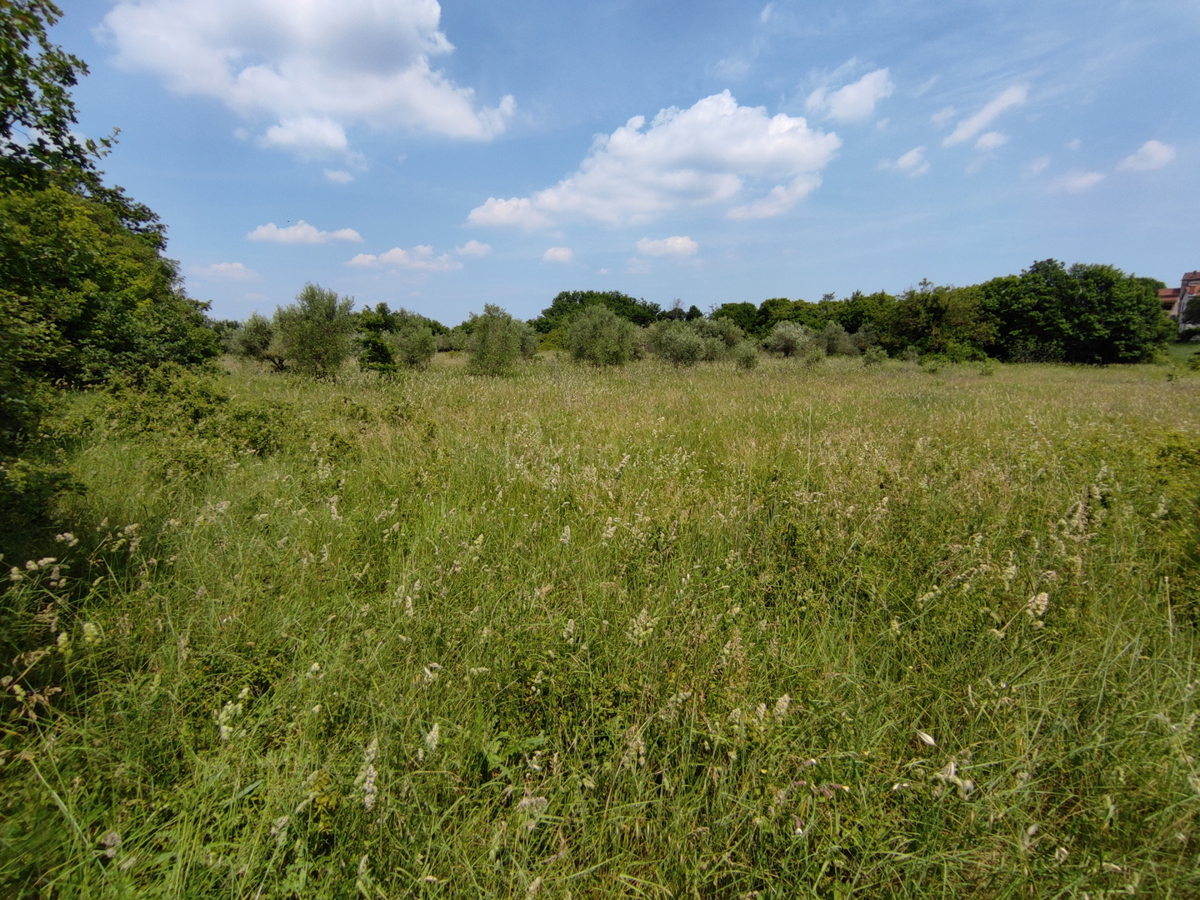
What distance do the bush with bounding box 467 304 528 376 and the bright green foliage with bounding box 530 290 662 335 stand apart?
47.4 meters

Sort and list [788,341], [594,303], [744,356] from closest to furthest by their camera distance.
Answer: [744,356] < [788,341] < [594,303]

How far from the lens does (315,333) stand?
12852 mm

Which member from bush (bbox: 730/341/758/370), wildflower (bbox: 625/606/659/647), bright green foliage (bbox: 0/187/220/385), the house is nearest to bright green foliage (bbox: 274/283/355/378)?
bright green foliage (bbox: 0/187/220/385)

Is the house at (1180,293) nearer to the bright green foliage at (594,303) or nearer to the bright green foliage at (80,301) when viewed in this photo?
the bright green foliage at (594,303)

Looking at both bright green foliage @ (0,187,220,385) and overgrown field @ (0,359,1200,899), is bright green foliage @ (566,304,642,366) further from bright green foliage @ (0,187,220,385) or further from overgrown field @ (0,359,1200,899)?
overgrown field @ (0,359,1200,899)

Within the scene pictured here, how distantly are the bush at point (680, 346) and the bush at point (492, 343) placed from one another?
971cm

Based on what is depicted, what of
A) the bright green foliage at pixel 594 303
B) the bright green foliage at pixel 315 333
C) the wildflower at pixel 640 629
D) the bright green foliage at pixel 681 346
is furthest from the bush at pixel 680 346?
the bright green foliage at pixel 594 303

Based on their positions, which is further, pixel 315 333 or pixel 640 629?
pixel 315 333

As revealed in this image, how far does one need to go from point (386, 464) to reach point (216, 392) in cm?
379

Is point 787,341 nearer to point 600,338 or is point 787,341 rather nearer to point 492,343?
point 600,338

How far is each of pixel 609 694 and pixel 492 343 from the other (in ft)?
54.9

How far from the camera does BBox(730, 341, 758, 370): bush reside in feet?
74.6

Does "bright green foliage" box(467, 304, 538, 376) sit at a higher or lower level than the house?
lower

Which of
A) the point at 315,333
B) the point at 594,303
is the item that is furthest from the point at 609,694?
the point at 594,303
